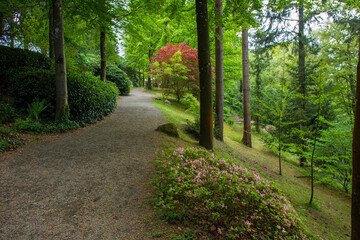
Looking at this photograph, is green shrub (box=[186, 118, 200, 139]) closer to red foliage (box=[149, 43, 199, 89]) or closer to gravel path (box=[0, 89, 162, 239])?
gravel path (box=[0, 89, 162, 239])

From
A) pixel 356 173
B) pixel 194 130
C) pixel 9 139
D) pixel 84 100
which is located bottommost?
pixel 194 130

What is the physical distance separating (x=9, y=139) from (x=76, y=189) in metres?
3.02

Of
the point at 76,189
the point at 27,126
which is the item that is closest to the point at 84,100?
the point at 27,126

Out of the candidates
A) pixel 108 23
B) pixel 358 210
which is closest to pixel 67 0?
pixel 108 23

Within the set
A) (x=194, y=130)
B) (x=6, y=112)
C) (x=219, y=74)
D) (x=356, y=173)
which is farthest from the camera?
(x=219, y=74)

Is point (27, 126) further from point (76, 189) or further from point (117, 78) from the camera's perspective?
point (117, 78)

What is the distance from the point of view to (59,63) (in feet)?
18.5

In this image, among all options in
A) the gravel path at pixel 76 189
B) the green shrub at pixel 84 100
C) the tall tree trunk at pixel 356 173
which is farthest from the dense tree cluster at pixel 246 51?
the gravel path at pixel 76 189

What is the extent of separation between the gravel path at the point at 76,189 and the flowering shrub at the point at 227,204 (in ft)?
1.39

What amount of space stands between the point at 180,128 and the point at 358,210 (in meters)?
5.60

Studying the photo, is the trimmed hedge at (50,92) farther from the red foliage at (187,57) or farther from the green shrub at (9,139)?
the red foliage at (187,57)

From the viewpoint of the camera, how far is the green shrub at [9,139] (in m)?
4.12

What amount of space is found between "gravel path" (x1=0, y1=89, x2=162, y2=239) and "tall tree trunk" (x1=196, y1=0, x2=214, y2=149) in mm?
1442

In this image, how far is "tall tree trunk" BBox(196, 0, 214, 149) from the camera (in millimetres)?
4449
